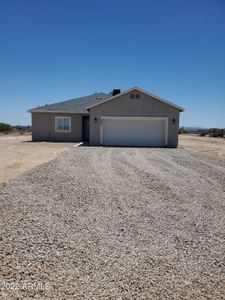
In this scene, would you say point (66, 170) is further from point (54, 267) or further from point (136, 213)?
point (54, 267)

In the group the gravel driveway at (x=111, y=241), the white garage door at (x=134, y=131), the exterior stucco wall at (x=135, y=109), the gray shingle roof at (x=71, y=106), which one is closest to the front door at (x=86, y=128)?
the gray shingle roof at (x=71, y=106)

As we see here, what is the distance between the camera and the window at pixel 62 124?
20.6 metres

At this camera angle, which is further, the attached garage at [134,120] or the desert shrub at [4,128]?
the desert shrub at [4,128]

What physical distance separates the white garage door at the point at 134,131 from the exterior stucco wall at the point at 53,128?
12.0 ft

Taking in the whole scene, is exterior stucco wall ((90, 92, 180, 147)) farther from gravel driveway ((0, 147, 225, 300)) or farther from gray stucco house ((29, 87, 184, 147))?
gravel driveway ((0, 147, 225, 300))

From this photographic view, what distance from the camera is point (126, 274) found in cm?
249

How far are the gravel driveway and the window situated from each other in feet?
49.2

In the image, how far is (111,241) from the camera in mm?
3186

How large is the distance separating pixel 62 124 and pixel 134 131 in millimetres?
7266

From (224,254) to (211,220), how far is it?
111cm

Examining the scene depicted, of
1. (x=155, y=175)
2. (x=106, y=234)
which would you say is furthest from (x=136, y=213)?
(x=155, y=175)

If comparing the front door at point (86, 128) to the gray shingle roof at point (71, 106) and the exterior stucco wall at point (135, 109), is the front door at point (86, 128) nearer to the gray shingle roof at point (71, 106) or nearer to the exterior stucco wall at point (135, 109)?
the gray shingle roof at point (71, 106)

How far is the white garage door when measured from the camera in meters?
18.1

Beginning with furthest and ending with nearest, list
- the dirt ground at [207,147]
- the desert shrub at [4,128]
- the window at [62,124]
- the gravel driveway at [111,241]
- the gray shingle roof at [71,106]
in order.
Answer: the desert shrub at [4,128]
the window at [62,124]
the gray shingle roof at [71,106]
the dirt ground at [207,147]
the gravel driveway at [111,241]
